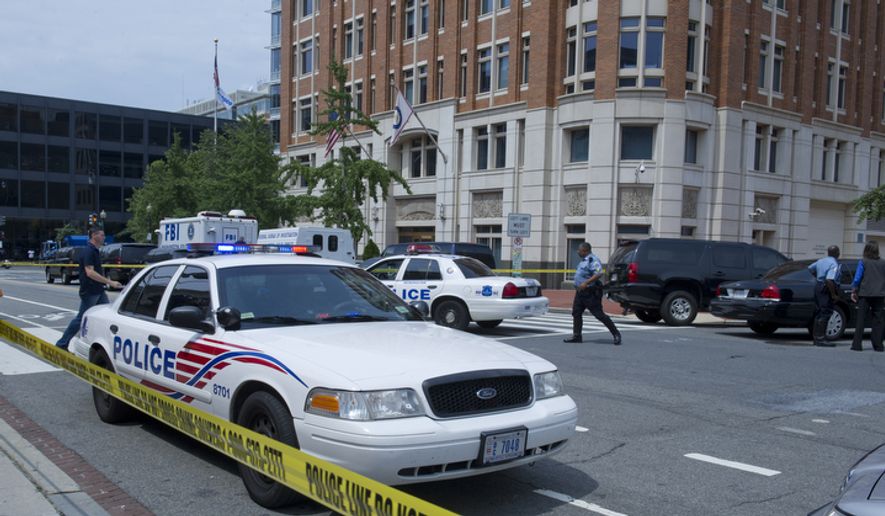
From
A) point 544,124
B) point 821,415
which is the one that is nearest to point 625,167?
point 544,124

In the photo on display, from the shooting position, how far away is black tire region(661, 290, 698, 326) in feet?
56.6

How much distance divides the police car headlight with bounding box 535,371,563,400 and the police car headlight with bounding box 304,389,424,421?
973 millimetres

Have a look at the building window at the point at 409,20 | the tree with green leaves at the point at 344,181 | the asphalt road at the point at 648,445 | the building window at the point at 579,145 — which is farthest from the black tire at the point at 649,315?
the building window at the point at 409,20

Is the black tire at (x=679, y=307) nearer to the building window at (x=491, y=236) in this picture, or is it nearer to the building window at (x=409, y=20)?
the building window at (x=491, y=236)

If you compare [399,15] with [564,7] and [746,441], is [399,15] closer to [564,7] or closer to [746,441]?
[564,7]

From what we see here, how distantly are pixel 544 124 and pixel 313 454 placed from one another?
2924 cm

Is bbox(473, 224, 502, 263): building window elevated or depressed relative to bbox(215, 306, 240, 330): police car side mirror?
elevated

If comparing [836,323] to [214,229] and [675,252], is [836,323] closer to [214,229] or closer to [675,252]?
[675,252]

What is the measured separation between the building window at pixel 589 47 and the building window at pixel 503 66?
4.09 m

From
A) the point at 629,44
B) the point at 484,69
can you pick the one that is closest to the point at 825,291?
the point at 629,44

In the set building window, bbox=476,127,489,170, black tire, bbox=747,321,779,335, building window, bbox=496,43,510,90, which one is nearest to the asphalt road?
black tire, bbox=747,321,779,335

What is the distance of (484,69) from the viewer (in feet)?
117

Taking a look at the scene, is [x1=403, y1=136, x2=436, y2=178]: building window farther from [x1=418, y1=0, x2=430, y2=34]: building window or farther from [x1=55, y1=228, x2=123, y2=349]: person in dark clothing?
[x1=55, y1=228, x2=123, y2=349]: person in dark clothing

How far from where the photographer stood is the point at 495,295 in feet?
46.2
